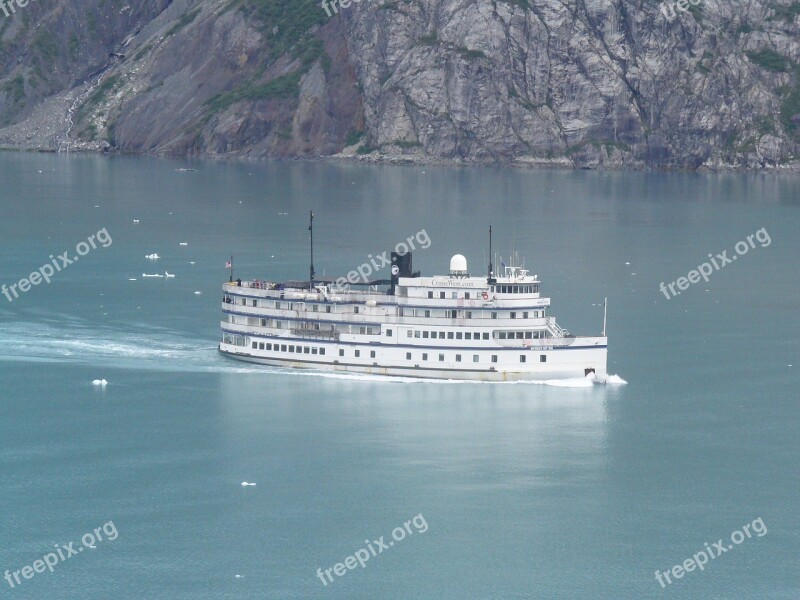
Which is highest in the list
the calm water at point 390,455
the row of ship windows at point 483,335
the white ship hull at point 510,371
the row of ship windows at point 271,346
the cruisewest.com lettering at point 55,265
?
the cruisewest.com lettering at point 55,265

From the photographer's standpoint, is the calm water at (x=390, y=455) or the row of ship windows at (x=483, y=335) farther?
the row of ship windows at (x=483, y=335)

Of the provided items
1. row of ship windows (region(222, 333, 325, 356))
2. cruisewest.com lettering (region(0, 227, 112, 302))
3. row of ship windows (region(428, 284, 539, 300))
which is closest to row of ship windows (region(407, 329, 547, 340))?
row of ship windows (region(428, 284, 539, 300))

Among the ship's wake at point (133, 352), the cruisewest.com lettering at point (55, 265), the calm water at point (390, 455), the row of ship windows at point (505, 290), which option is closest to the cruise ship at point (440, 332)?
the row of ship windows at point (505, 290)

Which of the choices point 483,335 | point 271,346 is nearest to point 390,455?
point 483,335

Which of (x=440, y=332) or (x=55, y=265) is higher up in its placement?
(x=55, y=265)

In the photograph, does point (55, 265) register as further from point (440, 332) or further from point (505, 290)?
point (505, 290)

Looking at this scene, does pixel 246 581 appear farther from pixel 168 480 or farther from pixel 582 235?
pixel 582 235

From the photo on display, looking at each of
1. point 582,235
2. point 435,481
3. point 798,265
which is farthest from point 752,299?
point 435,481

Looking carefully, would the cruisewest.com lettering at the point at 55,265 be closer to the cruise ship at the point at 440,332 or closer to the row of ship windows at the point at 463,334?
the cruise ship at the point at 440,332
